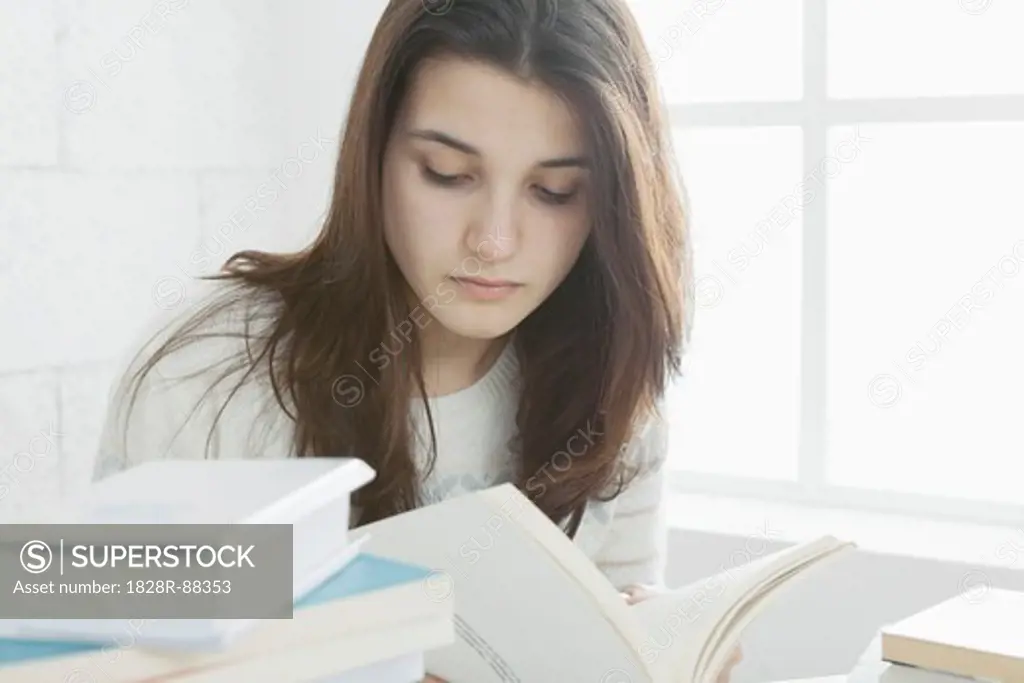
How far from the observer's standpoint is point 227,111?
1.86 metres

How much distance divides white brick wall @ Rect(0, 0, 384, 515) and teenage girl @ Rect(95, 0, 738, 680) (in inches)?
20.8

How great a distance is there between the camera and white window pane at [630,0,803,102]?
175cm

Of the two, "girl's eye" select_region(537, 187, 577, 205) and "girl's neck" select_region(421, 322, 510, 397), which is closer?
"girl's eye" select_region(537, 187, 577, 205)

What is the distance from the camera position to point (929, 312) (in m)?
1.67

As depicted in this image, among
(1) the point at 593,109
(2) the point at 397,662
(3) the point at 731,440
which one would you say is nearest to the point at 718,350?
(3) the point at 731,440

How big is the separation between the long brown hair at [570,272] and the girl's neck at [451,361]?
5 cm

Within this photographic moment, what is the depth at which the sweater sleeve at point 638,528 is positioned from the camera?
1.26m

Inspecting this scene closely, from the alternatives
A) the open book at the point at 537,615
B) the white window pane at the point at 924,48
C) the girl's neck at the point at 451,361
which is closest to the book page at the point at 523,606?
the open book at the point at 537,615

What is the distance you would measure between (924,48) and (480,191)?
2.85 feet

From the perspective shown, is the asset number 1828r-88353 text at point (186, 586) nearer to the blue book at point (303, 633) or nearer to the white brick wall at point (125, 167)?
the blue book at point (303, 633)

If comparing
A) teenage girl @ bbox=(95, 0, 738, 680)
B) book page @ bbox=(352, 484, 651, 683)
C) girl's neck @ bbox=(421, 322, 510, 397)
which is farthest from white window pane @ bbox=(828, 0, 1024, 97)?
book page @ bbox=(352, 484, 651, 683)

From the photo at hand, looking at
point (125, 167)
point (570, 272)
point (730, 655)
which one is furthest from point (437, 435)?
point (125, 167)

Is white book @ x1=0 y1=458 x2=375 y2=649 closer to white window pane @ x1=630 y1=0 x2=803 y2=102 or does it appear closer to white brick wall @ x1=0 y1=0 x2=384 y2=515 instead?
white brick wall @ x1=0 y1=0 x2=384 y2=515

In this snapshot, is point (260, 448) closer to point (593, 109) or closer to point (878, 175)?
point (593, 109)
